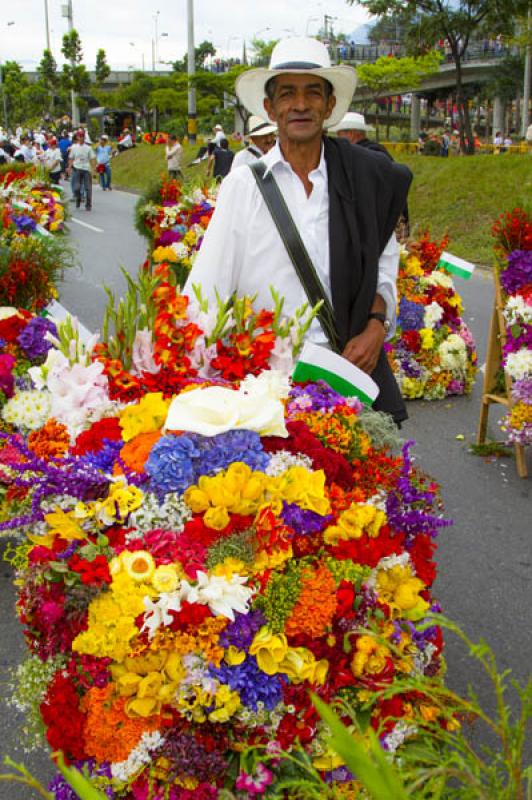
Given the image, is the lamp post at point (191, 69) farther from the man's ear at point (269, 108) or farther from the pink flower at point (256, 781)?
the pink flower at point (256, 781)

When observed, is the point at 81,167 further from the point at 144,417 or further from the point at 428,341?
the point at 144,417

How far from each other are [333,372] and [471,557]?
211 cm

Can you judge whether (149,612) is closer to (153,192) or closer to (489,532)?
(489,532)

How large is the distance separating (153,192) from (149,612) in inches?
389

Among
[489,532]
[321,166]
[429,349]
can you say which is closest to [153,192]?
[429,349]

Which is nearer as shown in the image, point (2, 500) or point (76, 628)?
point (76, 628)

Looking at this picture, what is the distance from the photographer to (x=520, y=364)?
5305 millimetres

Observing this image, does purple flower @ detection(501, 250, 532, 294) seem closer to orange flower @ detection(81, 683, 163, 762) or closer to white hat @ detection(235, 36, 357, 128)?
white hat @ detection(235, 36, 357, 128)

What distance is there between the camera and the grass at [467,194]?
18281mm

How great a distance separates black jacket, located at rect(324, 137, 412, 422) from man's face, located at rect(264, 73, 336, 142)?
0.40ft

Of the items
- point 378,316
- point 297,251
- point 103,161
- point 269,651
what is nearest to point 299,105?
point 297,251

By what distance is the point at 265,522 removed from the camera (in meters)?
2.31

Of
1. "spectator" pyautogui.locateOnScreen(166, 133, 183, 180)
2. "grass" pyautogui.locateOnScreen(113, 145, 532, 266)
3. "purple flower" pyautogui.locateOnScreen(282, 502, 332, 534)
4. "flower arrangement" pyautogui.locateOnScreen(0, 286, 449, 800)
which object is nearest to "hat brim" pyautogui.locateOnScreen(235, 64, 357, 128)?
"flower arrangement" pyautogui.locateOnScreen(0, 286, 449, 800)

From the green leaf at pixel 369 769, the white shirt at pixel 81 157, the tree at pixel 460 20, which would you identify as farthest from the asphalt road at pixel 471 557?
the tree at pixel 460 20
